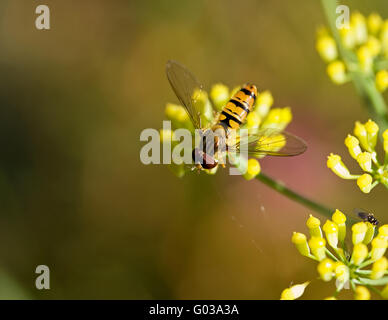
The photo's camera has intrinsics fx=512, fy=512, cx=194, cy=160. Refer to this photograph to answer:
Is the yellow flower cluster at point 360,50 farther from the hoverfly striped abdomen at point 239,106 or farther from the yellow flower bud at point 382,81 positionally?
the hoverfly striped abdomen at point 239,106

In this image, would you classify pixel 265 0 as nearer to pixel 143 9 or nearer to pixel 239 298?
pixel 143 9

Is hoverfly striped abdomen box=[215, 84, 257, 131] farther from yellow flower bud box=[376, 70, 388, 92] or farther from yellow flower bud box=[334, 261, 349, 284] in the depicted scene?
yellow flower bud box=[334, 261, 349, 284]

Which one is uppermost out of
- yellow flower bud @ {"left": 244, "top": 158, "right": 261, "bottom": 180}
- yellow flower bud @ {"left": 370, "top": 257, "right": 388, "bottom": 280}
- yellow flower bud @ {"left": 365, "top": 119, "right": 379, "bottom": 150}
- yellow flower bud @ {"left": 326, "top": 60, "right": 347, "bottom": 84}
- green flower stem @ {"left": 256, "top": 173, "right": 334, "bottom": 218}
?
yellow flower bud @ {"left": 326, "top": 60, "right": 347, "bottom": 84}

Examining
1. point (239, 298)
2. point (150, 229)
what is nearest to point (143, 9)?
point (150, 229)

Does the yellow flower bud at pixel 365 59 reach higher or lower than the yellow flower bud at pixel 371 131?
higher

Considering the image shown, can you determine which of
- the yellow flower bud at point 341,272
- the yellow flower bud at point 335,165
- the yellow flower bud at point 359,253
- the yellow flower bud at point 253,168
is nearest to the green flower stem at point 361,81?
the yellow flower bud at point 335,165

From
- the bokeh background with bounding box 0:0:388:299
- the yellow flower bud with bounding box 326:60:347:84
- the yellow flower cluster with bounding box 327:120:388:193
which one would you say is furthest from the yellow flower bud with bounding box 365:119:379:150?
the bokeh background with bounding box 0:0:388:299

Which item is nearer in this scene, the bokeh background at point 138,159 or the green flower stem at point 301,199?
the green flower stem at point 301,199
